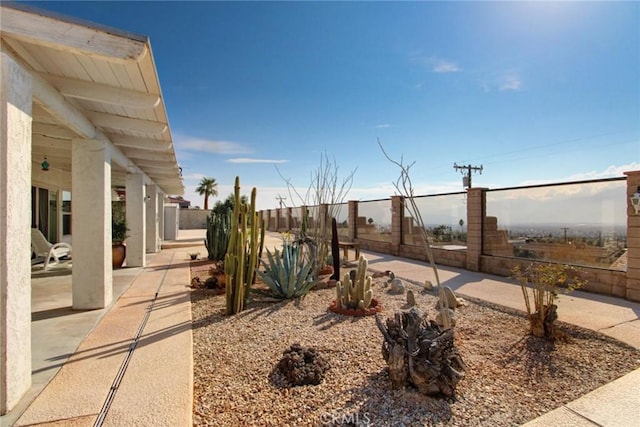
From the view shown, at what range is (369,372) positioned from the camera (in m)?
2.81

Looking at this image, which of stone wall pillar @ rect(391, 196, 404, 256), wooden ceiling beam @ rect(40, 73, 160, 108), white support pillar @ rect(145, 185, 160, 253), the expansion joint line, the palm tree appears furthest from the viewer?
the palm tree

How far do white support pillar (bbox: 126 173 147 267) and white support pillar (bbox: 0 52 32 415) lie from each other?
6237mm

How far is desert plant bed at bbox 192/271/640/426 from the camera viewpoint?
2.23 m

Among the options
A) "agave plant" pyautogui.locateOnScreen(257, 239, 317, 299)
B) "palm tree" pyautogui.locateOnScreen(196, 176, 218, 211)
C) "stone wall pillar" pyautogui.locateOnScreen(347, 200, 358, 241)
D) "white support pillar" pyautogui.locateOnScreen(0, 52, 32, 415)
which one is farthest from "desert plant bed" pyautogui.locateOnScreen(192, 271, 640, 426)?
"palm tree" pyautogui.locateOnScreen(196, 176, 218, 211)

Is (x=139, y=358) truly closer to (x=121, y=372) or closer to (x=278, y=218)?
(x=121, y=372)

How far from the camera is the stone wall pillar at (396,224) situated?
10719mm

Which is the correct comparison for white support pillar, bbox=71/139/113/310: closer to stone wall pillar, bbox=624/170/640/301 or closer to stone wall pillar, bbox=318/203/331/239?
stone wall pillar, bbox=318/203/331/239

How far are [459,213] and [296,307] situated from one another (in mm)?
5608

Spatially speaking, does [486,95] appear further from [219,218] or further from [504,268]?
[219,218]

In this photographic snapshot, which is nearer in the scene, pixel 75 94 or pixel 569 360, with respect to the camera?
pixel 569 360

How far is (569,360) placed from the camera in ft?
10.0

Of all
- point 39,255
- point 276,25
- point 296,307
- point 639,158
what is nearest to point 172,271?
point 39,255

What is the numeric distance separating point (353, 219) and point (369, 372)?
1086cm

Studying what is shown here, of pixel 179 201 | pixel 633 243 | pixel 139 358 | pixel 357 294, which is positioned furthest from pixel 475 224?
pixel 179 201
